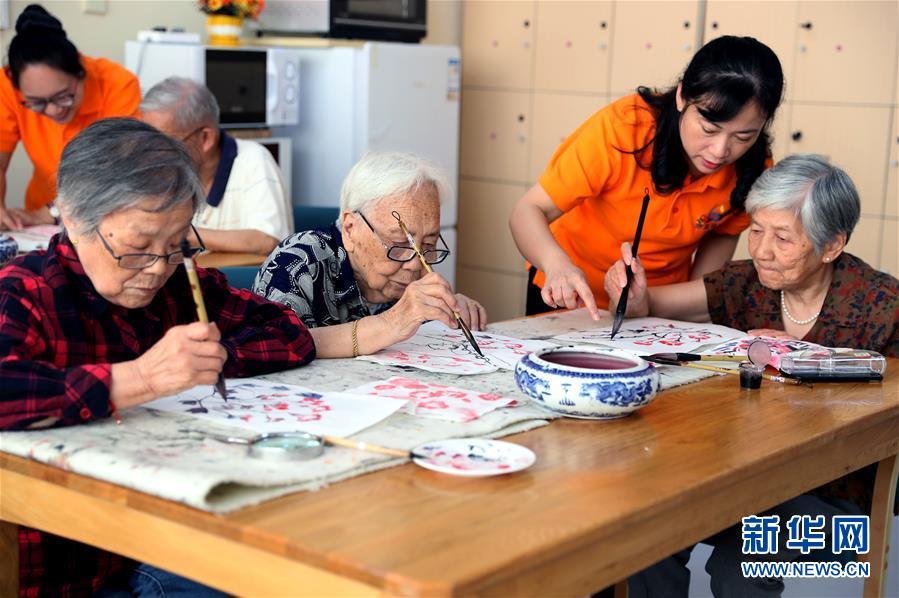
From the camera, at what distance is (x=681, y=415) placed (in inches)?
68.8

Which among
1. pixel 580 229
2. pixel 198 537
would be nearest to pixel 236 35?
pixel 580 229

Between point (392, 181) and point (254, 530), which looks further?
point (392, 181)

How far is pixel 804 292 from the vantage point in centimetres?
246

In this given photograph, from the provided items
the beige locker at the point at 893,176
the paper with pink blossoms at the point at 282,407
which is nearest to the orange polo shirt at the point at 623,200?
the paper with pink blossoms at the point at 282,407

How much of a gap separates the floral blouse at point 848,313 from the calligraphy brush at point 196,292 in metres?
1.26

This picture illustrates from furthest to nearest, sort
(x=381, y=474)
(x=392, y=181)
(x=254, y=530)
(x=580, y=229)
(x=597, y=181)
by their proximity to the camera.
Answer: (x=580, y=229)
(x=597, y=181)
(x=392, y=181)
(x=381, y=474)
(x=254, y=530)

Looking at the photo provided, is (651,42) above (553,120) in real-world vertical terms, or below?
above

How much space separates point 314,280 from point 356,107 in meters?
2.88

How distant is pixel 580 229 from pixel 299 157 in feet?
8.00

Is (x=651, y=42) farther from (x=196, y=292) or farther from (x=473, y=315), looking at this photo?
(x=196, y=292)

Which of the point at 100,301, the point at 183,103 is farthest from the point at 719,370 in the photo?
the point at 183,103

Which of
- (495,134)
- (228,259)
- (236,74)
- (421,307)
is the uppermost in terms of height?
(236,74)

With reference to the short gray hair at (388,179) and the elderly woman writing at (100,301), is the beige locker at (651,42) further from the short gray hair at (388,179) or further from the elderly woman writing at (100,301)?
the elderly woman writing at (100,301)

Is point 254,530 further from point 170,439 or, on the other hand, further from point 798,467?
point 798,467
